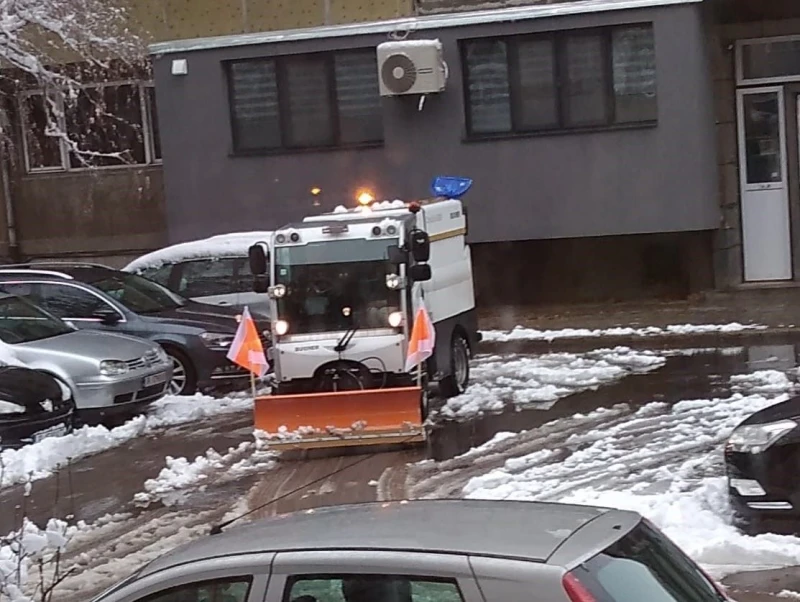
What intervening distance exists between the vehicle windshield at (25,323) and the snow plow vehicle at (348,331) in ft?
9.86

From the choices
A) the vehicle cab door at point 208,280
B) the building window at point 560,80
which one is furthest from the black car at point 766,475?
the building window at point 560,80

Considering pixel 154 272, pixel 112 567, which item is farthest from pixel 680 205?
pixel 112 567

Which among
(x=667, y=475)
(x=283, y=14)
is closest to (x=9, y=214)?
(x=283, y=14)

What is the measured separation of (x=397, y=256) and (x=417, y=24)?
8205 millimetres

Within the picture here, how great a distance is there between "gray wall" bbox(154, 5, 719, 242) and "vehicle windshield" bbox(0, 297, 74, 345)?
6.17 metres

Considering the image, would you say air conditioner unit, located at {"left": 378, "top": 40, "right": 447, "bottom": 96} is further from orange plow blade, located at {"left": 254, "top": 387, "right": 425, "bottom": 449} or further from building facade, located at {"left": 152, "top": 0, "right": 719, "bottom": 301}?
orange plow blade, located at {"left": 254, "top": 387, "right": 425, "bottom": 449}

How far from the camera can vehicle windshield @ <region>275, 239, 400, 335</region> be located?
12039 millimetres

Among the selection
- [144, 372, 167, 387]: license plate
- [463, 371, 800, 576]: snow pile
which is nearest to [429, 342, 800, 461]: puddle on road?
[463, 371, 800, 576]: snow pile

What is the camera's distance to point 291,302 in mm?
12109

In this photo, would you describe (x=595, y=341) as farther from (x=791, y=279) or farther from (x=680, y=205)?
(x=791, y=279)

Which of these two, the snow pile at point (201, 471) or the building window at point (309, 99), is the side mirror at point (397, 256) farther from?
the building window at point (309, 99)

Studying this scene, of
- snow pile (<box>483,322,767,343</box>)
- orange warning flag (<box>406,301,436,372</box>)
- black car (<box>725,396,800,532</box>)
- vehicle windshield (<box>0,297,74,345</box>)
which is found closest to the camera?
black car (<box>725,396,800,532</box>)

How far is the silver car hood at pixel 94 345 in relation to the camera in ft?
43.8

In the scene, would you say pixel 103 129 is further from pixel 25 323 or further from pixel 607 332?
pixel 607 332
